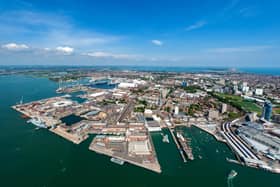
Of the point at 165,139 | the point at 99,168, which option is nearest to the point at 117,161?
the point at 99,168

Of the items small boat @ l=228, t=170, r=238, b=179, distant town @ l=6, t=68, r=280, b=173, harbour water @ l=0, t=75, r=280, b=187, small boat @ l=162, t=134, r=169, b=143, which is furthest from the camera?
small boat @ l=162, t=134, r=169, b=143

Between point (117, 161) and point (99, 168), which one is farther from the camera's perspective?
point (117, 161)

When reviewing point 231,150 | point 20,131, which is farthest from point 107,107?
point 231,150

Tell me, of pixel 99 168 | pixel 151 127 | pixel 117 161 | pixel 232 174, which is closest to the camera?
pixel 232 174

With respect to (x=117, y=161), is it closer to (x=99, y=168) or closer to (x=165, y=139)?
(x=99, y=168)

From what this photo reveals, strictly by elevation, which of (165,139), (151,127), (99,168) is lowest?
(99,168)

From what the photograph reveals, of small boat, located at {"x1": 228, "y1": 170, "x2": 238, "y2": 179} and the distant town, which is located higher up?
the distant town

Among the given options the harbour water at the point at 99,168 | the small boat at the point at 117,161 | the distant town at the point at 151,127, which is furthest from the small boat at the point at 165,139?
the small boat at the point at 117,161

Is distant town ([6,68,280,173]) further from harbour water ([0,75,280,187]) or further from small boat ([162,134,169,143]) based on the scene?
harbour water ([0,75,280,187])

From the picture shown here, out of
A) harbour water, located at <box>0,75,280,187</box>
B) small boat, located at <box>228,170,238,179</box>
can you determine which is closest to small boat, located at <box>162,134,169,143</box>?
harbour water, located at <box>0,75,280,187</box>
